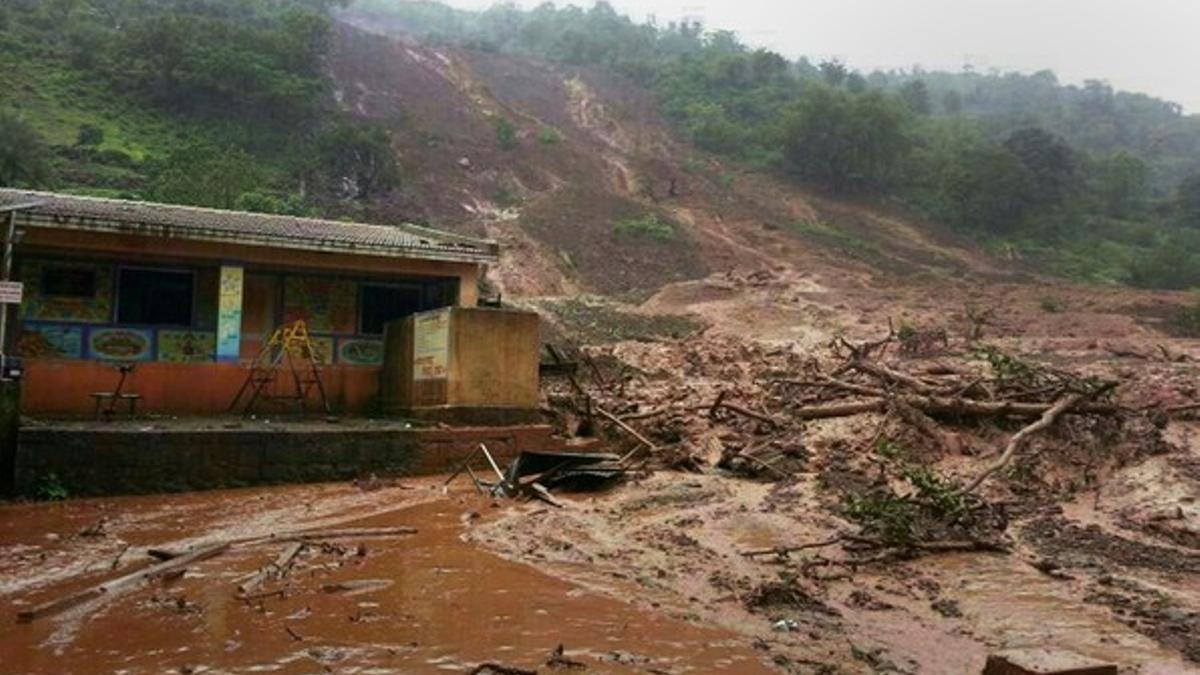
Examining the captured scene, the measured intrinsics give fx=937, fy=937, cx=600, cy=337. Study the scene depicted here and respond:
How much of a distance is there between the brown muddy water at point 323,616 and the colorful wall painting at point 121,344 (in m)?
4.86

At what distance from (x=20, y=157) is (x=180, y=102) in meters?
14.7

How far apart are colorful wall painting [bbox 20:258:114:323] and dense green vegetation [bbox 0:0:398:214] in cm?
1805

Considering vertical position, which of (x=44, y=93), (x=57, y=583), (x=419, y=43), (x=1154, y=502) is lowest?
(x=57, y=583)

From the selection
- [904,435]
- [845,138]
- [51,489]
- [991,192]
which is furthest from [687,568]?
[845,138]

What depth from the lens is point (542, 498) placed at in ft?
37.1

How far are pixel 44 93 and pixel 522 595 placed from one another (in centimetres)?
4155

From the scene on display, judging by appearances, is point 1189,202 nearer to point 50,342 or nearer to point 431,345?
point 431,345

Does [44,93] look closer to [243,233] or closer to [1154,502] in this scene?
[243,233]

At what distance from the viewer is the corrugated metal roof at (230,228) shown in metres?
13.3

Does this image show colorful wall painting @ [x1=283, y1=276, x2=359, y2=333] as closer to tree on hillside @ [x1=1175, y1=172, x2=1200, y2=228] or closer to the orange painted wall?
the orange painted wall

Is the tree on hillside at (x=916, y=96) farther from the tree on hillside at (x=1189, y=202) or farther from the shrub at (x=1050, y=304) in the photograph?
the shrub at (x=1050, y=304)

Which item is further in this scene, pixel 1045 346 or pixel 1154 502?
pixel 1045 346

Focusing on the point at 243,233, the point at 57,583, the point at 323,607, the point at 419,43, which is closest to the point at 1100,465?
the point at 323,607

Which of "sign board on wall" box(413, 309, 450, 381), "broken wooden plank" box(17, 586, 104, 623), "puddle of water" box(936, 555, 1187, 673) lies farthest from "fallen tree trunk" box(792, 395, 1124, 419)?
"broken wooden plank" box(17, 586, 104, 623)
